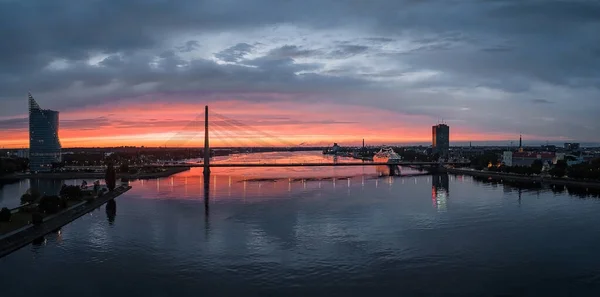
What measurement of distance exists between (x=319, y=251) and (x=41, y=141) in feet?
86.5

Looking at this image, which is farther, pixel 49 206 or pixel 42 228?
pixel 49 206

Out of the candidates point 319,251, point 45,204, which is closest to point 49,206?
point 45,204

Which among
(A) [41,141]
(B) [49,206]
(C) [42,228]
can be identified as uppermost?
(A) [41,141]

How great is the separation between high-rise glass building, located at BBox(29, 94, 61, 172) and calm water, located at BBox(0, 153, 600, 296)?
16200 mm

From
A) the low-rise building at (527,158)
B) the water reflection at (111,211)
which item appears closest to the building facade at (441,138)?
the low-rise building at (527,158)

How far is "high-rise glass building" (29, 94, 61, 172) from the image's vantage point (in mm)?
27156

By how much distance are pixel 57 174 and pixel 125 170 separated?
4142 millimetres

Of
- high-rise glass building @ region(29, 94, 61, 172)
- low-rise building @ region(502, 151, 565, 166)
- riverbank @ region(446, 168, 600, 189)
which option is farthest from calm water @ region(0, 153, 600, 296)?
high-rise glass building @ region(29, 94, 61, 172)

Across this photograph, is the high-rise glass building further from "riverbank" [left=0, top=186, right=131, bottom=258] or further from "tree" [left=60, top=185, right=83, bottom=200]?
"riverbank" [left=0, top=186, right=131, bottom=258]

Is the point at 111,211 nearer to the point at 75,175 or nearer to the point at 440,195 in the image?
the point at 440,195

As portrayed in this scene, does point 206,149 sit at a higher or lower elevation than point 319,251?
higher

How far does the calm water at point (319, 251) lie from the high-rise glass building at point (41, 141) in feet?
53.1

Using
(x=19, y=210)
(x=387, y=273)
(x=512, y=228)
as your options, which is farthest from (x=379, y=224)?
(x=19, y=210)

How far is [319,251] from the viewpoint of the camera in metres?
7.14
